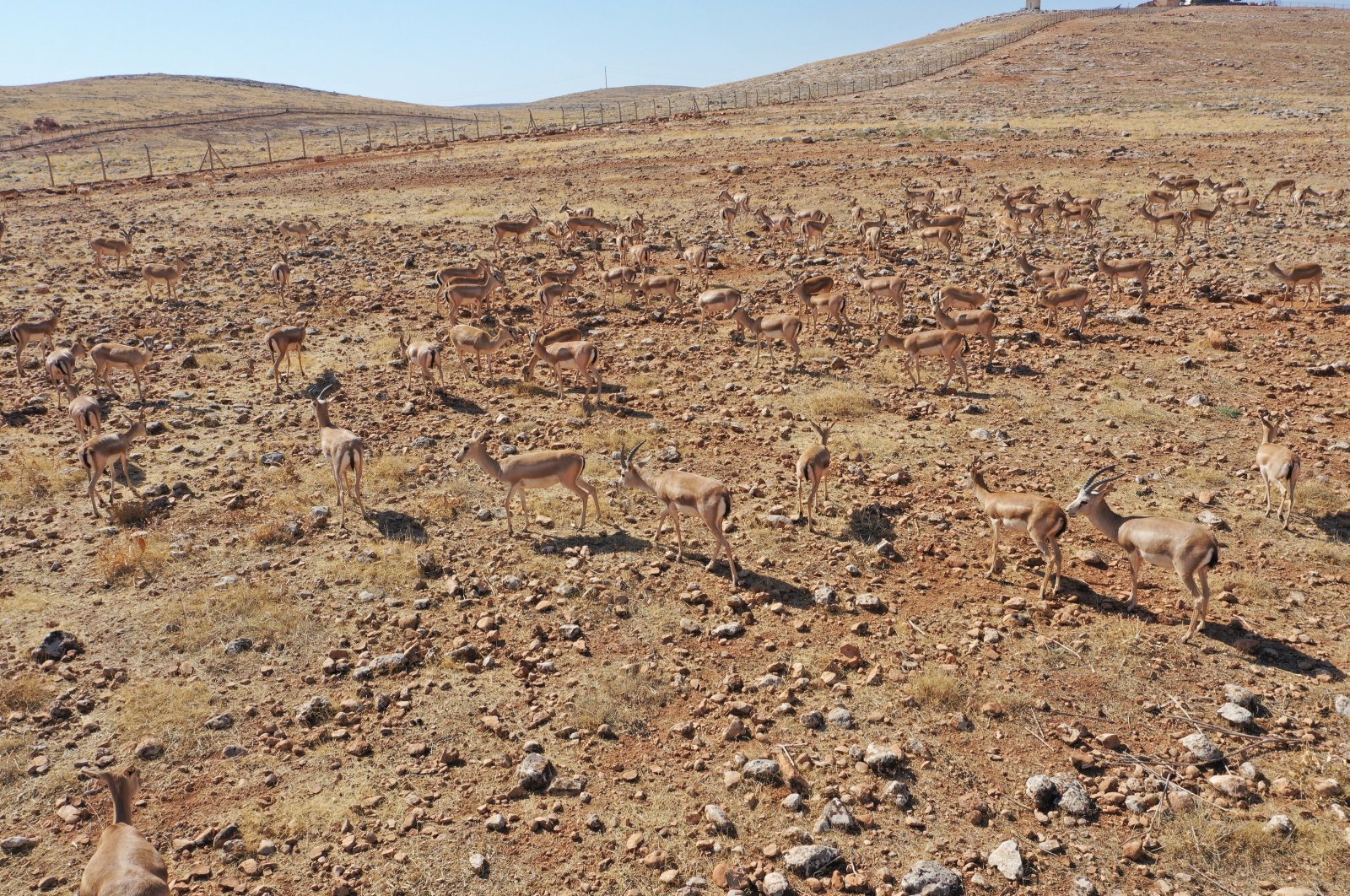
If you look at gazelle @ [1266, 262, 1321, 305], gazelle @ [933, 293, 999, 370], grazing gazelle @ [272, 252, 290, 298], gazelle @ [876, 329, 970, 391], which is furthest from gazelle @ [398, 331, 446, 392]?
gazelle @ [1266, 262, 1321, 305]

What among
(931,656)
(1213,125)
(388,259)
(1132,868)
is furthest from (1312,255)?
(1213,125)

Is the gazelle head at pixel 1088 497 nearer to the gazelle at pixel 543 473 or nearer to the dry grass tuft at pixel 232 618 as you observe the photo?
the gazelle at pixel 543 473

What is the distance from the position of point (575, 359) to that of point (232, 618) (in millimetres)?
8108

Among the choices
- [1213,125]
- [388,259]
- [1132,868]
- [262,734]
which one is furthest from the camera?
[1213,125]

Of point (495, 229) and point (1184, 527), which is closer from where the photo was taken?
point (1184, 527)

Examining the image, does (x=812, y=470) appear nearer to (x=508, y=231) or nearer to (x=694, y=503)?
(x=694, y=503)

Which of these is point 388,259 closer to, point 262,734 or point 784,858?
point 262,734

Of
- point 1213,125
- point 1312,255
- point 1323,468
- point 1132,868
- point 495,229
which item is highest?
point 1213,125

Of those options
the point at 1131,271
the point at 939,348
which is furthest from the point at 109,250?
the point at 1131,271

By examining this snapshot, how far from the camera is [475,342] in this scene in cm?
1775

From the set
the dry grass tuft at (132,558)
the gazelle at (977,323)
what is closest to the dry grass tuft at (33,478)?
the dry grass tuft at (132,558)

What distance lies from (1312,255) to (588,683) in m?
23.7

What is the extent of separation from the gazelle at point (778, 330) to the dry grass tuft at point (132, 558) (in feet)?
37.5

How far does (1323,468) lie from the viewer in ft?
41.6
